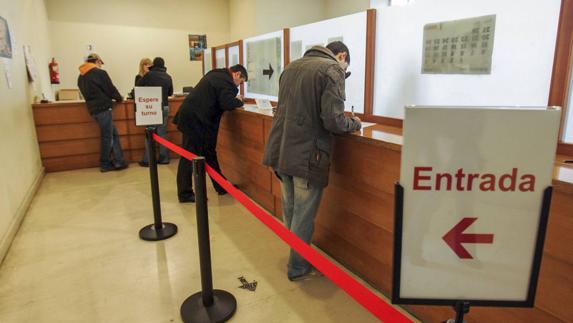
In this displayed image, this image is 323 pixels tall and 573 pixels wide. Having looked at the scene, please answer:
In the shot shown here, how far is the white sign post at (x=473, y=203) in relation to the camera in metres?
0.90

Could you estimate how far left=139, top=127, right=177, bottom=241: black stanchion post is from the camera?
114 inches

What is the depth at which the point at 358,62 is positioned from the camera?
2.76 meters

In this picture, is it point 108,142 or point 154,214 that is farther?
point 108,142

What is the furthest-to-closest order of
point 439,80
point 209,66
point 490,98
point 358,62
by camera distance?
point 209,66 → point 358,62 → point 439,80 → point 490,98

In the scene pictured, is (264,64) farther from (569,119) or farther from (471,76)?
(569,119)

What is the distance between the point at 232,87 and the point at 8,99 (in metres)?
2.00

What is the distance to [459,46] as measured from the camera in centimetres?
204

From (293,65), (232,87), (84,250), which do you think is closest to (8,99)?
(84,250)

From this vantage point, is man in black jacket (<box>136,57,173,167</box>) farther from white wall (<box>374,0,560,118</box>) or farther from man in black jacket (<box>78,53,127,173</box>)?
white wall (<box>374,0,560,118</box>)

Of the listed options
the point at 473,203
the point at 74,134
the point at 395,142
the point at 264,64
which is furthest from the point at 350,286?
the point at 74,134

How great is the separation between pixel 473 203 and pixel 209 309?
1597 millimetres

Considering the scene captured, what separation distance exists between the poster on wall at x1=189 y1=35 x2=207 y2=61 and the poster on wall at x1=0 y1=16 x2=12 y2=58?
4961mm

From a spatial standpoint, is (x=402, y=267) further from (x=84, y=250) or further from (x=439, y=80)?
(x=84, y=250)

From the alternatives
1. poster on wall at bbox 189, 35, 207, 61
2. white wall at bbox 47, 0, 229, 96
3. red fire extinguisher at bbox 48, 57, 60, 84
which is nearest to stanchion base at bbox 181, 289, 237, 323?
red fire extinguisher at bbox 48, 57, 60, 84
